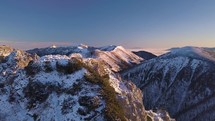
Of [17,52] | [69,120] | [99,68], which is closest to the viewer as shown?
[69,120]

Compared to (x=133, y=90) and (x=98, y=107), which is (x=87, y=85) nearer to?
(x=98, y=107)

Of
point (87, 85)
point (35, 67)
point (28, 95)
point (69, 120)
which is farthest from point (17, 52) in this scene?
point (69, 120)

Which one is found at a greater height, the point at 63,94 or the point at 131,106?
the point at 63,94

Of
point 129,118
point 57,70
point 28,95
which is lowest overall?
point 129,118

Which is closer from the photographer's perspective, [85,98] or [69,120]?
[69,120]

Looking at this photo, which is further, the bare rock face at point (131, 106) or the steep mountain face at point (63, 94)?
the bare rock face at point (131, 106)

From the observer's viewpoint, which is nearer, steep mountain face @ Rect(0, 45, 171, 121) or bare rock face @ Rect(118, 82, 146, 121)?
steep mountain face @ Rect(0, 45, 171, 121)

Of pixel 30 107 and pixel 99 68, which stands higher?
pixel 99 68

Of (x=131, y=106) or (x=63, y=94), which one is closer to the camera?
(x=63, y=94)
